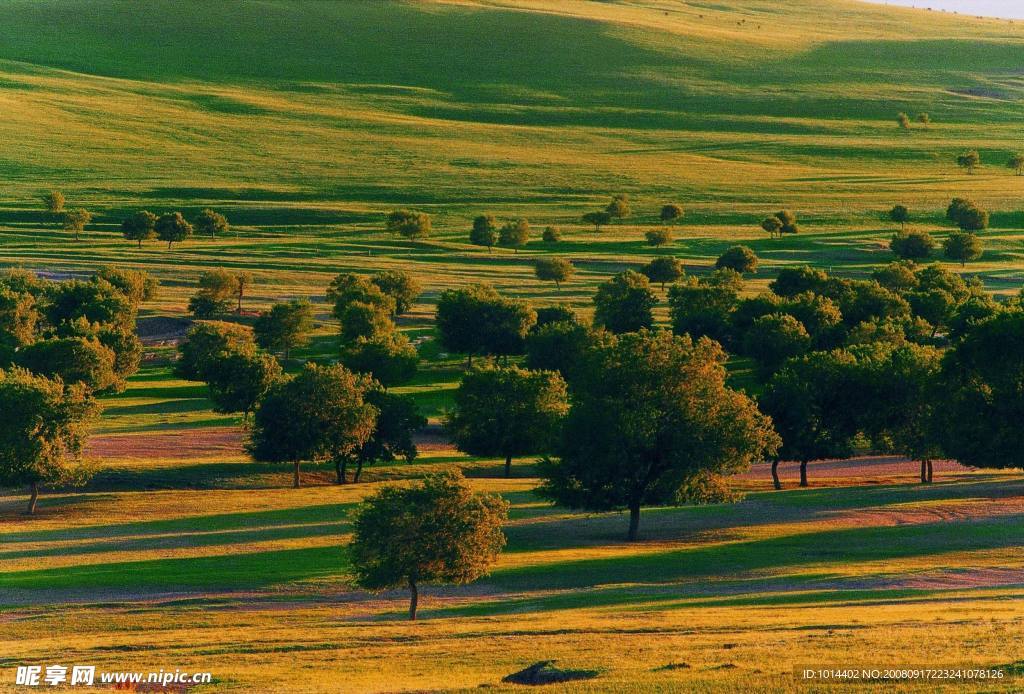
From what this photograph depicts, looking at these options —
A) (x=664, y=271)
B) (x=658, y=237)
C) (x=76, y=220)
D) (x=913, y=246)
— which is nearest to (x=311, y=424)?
(x=664, y=271)

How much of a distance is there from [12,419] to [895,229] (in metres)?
153

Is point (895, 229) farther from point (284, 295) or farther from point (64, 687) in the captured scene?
point (64, 687)

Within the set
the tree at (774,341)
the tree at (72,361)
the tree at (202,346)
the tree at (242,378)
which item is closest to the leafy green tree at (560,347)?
the tree at (774,341)

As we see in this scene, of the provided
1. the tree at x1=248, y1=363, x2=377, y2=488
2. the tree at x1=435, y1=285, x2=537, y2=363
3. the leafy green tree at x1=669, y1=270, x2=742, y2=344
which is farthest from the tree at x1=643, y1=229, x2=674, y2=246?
the tree at x1=248, y1=363, x2=377, y2=488

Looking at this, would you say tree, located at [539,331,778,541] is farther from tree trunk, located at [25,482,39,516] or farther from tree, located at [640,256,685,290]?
tree, located at [640,256,685,290]

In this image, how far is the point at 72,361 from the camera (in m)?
93.1

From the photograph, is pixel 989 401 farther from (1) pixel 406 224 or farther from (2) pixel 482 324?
(1) pixel 406 224

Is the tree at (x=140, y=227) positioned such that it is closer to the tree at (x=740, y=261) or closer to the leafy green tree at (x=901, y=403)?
the tree at (x=740, y=261)

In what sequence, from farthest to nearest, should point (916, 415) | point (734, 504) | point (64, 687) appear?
point (916, 415) < point (734, 504) < point (64, 687)

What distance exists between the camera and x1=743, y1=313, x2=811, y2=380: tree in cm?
10094

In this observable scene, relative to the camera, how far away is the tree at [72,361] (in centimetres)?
9300

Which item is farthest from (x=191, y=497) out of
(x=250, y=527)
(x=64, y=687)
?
(x=64, y=687)

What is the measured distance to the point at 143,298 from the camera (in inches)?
5399

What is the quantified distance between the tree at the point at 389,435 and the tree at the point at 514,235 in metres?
99.3
